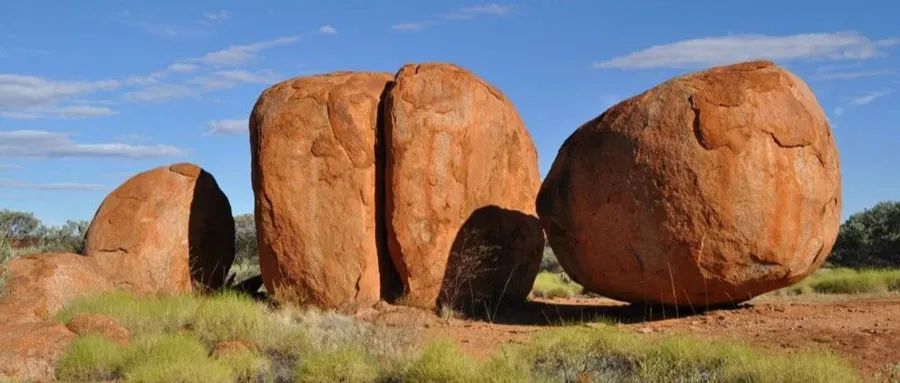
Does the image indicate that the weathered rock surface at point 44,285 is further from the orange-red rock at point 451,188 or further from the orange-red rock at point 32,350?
the orange-red rock at point 451,188

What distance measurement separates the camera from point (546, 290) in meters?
16.4

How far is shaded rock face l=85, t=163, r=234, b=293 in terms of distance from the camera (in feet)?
42.7

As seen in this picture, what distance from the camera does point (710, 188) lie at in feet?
32.0

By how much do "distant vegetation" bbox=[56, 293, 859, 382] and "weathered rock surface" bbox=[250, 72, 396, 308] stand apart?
232cm

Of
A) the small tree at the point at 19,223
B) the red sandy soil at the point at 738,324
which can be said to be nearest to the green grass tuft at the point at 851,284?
the red sandy soil at the point at 738,324

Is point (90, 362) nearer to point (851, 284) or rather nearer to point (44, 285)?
point (44, 285)

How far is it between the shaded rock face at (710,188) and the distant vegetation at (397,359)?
202cm

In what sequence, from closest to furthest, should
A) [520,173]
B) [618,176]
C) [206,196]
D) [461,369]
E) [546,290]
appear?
[461,369] < [618,176] < [520,173] < [206,196] < [546,290]

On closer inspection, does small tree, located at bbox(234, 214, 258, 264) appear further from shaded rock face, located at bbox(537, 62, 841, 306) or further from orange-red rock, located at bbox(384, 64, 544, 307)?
shaded rock face, located at bbox(537, 62, 841, 306)

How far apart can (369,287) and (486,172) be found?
2100mm

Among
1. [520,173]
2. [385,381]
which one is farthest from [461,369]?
[520,173]

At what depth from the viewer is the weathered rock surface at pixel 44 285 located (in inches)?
408

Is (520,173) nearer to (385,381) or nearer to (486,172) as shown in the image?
(486,172)

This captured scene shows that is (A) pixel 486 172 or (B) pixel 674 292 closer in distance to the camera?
(B) pixel 674 292
